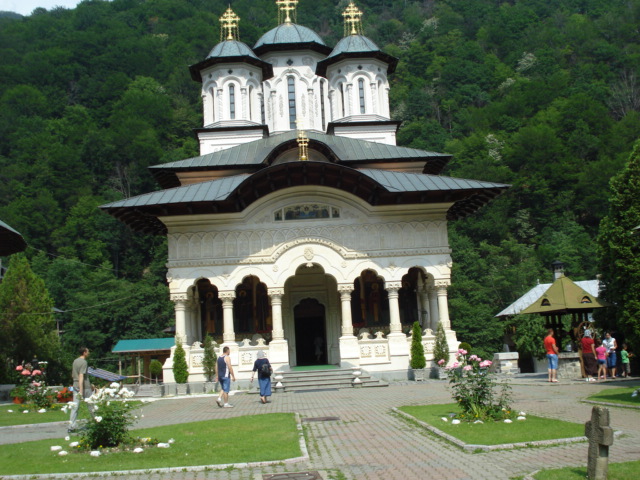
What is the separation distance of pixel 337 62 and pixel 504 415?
78.3 feet

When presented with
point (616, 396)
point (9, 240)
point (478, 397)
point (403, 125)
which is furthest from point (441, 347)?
point (403, 125)

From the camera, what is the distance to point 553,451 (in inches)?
298

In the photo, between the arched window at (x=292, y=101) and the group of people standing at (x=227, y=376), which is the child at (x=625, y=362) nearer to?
the group of people standing at (x=227, y=376)

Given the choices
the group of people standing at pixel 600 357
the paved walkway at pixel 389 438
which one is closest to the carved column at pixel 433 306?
the group of people standing at pixel 600 357

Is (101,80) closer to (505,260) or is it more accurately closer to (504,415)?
(505,260)

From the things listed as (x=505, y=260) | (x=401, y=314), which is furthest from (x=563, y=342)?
(x=505, y=260)

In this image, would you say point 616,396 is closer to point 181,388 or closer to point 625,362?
point 625,362

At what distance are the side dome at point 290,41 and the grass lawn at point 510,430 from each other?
2492 cm

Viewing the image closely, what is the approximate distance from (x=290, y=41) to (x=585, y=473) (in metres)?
29.2

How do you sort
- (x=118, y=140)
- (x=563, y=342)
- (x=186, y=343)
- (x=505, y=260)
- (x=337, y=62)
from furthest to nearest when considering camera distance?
(x=118, y=140) → (x=505, y=260) → (x=337, y=62) → (x=186, y=343) → (x=563, y=342)

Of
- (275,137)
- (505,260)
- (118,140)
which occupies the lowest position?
(505,260)

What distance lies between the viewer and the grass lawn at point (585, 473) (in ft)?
20.0

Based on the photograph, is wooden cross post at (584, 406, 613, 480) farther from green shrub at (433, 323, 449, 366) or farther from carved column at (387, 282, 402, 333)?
carved column at (387, 282, 402, 333)

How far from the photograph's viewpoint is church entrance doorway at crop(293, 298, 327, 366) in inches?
1013
